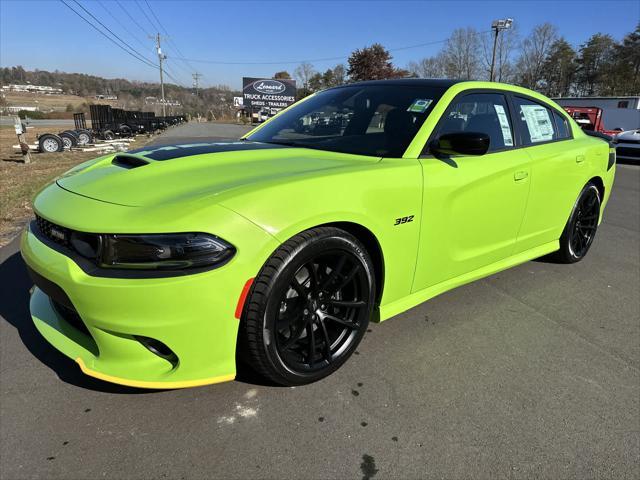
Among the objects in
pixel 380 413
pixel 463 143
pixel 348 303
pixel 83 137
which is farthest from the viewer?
pixel 83 137

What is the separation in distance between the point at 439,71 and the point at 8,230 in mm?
61774

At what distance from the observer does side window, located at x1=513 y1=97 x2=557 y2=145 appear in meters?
3.33

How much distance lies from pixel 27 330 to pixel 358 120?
2556 mm

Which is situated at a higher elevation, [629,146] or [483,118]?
[483,118]

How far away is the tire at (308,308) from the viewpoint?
194cm

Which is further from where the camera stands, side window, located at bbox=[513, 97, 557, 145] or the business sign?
the business sign

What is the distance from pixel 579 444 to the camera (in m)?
1.95

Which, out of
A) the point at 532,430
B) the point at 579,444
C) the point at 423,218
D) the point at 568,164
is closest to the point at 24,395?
the point at 423,218

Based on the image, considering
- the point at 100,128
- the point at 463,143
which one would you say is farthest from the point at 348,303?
the point at 100,128

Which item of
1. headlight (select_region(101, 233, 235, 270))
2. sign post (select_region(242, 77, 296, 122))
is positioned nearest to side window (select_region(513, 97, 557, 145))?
headlight (select_region(101, 233, 235, 270))

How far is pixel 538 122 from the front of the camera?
354cm

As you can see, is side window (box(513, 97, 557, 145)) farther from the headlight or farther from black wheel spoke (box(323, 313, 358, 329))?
the headlight

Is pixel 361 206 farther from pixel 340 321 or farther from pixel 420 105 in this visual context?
pixel 420 105

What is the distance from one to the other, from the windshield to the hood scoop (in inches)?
38.7
